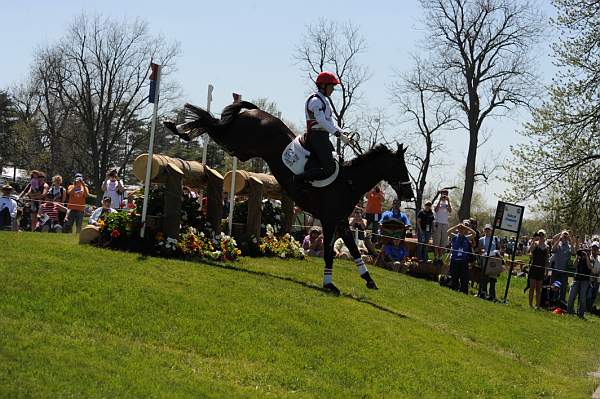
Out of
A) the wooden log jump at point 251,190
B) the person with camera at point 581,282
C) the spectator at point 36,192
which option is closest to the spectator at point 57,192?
the spectator at point 36,192

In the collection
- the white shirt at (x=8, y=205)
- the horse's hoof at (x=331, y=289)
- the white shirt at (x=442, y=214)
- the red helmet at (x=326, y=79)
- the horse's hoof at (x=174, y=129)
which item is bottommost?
the horse's hoof at (x=331, y=289)

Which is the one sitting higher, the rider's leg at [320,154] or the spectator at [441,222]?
the rider's leg at [320,154]

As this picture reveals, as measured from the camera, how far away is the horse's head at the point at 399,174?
14094mm

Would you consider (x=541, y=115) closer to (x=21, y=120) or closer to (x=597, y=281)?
(x=597, y=281)

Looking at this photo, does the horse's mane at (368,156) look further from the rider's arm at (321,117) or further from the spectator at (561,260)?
the spectator at (561,260)

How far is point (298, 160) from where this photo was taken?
523 inches

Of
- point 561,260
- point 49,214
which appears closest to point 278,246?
point 49,214

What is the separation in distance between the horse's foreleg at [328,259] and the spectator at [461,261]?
7.27 m

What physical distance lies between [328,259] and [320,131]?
7.07ft

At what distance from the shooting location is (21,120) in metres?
68.4

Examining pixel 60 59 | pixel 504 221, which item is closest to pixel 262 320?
pixel 504 221

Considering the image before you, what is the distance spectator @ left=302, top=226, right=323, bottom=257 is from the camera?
2034cm

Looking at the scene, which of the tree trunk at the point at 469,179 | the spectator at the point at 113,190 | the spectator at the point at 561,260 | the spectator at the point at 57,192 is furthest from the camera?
the tree trunk at the point at 469,179

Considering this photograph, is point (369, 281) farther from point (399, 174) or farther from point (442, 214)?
point (442, 214)
